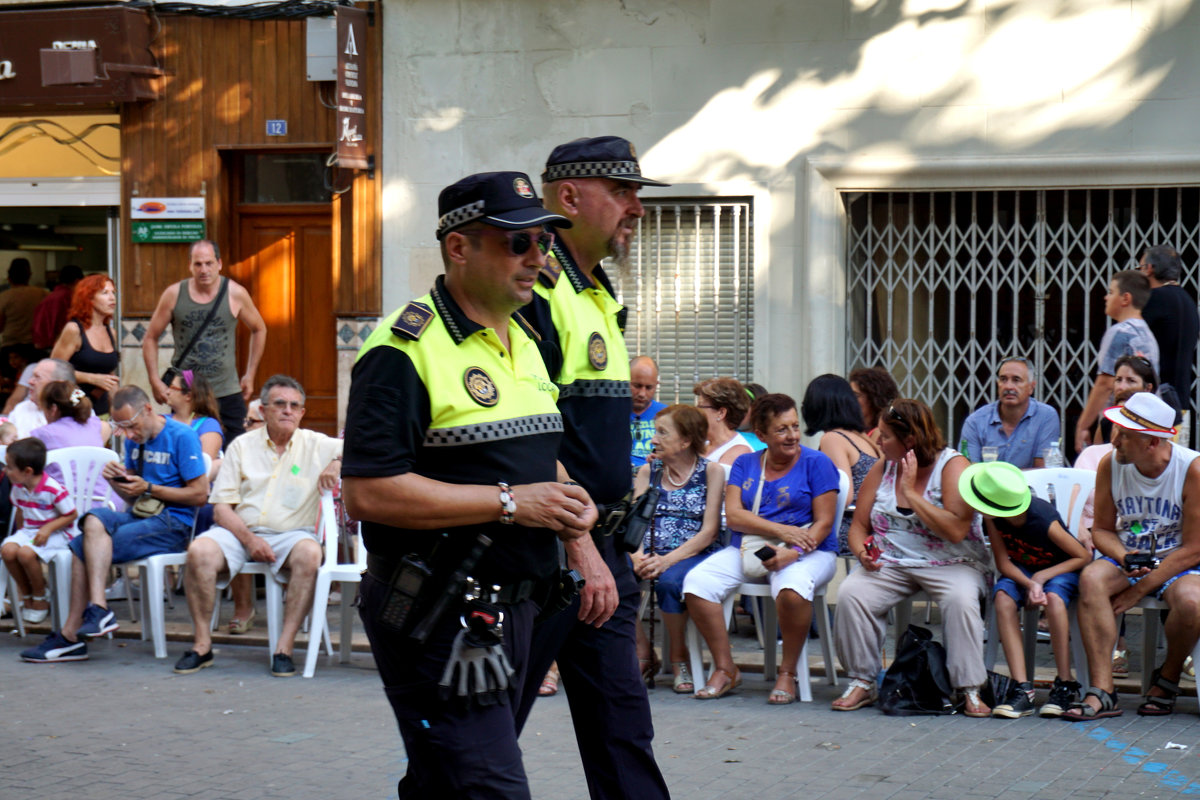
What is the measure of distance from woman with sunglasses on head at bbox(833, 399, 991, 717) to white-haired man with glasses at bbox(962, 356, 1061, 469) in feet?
4.83

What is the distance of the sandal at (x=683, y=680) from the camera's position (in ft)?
23.8

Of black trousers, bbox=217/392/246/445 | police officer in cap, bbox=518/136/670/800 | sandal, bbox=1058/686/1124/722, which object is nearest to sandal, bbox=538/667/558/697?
sandal, bbox=1058/686/1124/722

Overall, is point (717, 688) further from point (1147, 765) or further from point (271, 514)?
point (271, 514)

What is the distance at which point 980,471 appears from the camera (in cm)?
682

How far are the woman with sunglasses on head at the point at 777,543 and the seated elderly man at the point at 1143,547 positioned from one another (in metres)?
1.25

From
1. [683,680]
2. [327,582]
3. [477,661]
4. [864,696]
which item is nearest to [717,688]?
[683,680]

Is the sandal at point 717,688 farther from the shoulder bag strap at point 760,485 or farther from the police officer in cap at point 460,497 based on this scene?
the police officer in cap at point 460,497

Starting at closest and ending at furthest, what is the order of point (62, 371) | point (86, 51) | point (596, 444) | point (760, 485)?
point (596, 444) → point (760, 485) → point (62, 371) → point (86, 51)

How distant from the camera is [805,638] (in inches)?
275

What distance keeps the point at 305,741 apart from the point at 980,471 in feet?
10.7

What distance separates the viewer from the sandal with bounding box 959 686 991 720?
660 cm

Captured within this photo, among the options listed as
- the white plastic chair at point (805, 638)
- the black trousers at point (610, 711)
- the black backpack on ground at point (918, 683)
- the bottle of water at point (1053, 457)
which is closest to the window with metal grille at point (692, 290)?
the bottle of water at point (1053, 457)

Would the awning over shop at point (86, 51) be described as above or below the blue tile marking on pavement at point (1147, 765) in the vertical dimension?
above

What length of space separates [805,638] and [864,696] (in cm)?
38
